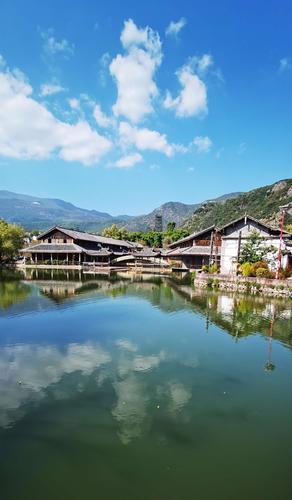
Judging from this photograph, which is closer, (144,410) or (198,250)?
(144,410)

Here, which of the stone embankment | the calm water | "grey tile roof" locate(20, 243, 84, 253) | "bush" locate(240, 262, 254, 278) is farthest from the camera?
"grey tile roof" locate(20, 243, 84, 253)

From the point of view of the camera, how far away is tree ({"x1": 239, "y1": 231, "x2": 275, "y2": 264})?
33.4 m

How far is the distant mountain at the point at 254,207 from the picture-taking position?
111 meters

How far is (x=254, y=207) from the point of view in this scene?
126812 mm

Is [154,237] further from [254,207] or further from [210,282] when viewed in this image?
[210,282]

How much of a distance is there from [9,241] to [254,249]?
41.3 meters

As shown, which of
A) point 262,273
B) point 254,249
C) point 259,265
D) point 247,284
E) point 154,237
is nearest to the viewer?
point 247,284

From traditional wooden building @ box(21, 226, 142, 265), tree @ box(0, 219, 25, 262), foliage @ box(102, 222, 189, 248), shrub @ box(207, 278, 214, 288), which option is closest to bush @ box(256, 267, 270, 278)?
shrub @ box(207, 278, 214, 288)

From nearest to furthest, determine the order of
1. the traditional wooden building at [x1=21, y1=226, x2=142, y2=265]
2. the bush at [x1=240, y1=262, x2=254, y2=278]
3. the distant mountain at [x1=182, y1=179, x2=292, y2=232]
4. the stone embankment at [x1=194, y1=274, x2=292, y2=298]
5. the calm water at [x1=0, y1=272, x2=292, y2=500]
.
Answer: the calm water at [x1=0, y1=272, x2=292, y2=500]
the stone embankment at [x1=194, y1=274, x2=292, y2=298]
the bush at [x1=240, y1=262, x2=254, y2=278]
the traditional wooden building at [x1=21, y1=226, x2=142, y2=265]
the distant mountain at [x1=182, y1=179, x2=292, y2=232]

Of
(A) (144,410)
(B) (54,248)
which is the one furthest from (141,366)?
(B) (54,248)

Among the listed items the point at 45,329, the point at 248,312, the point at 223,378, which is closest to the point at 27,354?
the point at 45,329

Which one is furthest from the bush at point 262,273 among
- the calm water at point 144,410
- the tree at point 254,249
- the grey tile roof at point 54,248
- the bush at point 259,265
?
the grey tile roof at point 54,248

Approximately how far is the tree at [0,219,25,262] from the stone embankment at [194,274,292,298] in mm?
36043

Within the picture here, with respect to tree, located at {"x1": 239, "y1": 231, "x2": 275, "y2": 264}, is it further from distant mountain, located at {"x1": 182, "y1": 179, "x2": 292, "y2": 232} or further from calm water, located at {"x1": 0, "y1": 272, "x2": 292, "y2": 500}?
distant mountain, located at {"x1": 182, "y1": 179, "x2": 292, "y2": 232}
